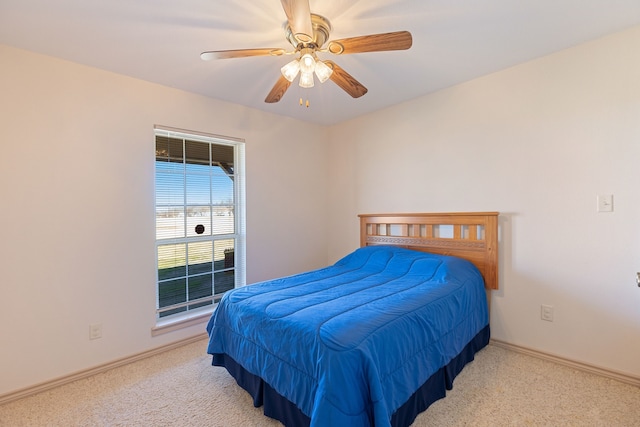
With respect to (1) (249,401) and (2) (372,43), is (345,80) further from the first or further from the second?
(1) (249,401)

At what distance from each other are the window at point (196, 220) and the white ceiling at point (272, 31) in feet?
2.13

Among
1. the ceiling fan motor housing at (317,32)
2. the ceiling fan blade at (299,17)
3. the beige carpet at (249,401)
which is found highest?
the ceiling fan motor housing at (317,32)

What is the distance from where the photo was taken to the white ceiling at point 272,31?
1640mm

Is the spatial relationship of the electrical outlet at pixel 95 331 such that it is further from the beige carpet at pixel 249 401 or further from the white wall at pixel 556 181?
the white wall at pixel 556 181

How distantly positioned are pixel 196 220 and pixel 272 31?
1872mm

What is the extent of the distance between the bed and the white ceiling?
4.33 ft

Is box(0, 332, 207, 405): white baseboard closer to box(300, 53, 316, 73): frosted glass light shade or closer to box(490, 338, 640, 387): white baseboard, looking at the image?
box(300, 53, 316, 73): frosted glass light shade

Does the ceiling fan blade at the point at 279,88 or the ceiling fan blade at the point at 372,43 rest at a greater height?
the ceiling fan blade at the point at 372,43

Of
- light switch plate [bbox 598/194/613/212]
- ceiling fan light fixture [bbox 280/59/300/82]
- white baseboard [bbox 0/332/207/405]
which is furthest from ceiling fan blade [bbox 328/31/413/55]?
white baseboard [bbox 0/332/207/405]

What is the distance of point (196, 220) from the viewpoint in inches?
114

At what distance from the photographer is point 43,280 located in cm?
206

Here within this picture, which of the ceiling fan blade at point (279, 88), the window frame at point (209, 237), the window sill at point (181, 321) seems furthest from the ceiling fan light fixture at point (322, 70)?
the window sill at point (181, 321)

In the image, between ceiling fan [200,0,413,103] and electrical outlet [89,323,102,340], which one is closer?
ceiling fan [200,0,413,103]

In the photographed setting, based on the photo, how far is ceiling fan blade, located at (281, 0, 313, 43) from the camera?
1.20 metres
